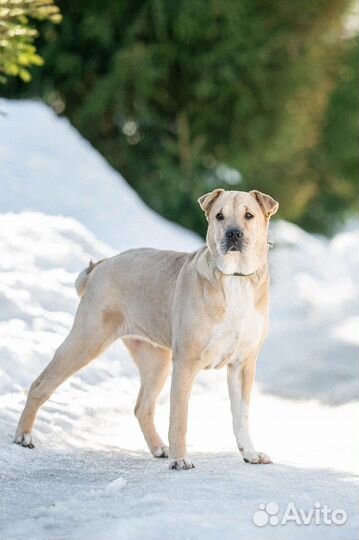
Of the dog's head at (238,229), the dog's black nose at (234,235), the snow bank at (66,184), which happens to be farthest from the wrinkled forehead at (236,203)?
the snow bank at (66,184)

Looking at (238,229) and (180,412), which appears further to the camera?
(180,412)

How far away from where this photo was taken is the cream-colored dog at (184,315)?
6.26 metres

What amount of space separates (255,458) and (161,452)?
77cm

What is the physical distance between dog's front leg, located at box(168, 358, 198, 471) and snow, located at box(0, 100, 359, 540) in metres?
0.09

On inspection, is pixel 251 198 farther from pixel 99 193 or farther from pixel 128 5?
pixel 128 5

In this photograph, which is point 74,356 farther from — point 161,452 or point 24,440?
point 161,452

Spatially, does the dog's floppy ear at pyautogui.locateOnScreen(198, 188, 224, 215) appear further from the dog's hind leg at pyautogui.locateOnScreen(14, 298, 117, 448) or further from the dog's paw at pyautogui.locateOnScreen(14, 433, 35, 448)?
the dog's paw at pyautogui.locateOnScreen(14, 433, 35, 448)

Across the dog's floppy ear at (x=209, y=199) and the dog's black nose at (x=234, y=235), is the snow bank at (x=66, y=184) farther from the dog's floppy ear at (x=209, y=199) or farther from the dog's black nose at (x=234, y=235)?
the dog's black nose at (x=234, y=235)

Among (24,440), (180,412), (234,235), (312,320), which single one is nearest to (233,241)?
(234,235)

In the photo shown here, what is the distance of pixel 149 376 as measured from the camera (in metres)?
7.23

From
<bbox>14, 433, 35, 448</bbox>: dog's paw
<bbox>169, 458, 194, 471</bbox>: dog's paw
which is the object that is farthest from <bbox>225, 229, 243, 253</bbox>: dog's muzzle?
<bbox>14, 433, 35, 448</bbox>: dog's paw

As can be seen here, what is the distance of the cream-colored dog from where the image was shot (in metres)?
6.26

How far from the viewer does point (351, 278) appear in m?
19.8

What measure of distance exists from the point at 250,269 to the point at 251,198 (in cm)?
37
